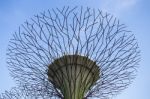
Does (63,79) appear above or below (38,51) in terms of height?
below

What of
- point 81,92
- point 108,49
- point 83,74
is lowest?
point 81,92

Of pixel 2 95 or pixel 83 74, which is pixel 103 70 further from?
pixel 2 95

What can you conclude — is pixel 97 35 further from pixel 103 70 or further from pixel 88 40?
pixel 103 70

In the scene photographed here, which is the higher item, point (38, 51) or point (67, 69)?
point (38, 51)

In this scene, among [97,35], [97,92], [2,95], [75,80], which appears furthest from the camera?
[2,95]

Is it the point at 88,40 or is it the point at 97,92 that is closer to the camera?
the point at 88,40

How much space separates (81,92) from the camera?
6016 mm

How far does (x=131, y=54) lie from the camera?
809 centimetres

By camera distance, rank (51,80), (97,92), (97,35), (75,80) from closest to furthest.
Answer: (75,80)
(51,80)
(97,35)
(97,92)

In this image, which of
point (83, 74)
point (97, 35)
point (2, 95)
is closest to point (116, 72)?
point (97, 35)

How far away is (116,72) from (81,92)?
2.04 m

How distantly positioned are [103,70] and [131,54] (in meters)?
1.33

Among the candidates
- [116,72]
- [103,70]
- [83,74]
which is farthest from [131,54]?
[83,74]

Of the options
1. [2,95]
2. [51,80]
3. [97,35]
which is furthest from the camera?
[2,95]
